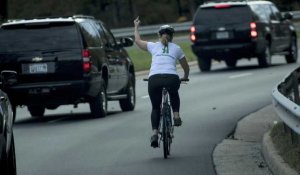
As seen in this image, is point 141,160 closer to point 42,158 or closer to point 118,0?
point 42,158

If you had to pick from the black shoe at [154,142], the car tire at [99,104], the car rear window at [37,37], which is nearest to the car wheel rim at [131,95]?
the car tire at [99,104]

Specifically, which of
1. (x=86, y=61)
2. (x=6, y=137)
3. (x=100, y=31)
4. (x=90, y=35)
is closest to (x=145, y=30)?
(x=100, y=31)

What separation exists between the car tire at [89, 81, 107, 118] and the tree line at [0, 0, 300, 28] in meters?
55.7

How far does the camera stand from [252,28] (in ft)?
106

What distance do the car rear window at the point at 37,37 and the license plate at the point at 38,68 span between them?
0.95 feet

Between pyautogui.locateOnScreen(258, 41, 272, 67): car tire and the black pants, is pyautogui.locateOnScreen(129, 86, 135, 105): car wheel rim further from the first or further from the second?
pyautogui.locateOnScreen(258, 41, 272, 67): car tire

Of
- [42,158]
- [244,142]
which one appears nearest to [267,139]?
[244,142]

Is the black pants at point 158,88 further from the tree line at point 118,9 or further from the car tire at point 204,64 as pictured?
the tree line at point 118,9

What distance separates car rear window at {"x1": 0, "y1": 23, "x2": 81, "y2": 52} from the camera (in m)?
19.3

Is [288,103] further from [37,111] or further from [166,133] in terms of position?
[37,111]

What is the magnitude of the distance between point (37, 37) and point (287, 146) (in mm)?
8225

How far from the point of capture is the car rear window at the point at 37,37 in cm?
1931

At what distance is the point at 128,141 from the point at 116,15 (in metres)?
73.5

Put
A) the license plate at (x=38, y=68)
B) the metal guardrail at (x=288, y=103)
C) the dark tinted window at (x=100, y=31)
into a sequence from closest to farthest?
the metal guardrail at (x=288, y=103), the license plate at (x=38, y=68), the dark tinted window at (x=100, y=31)
